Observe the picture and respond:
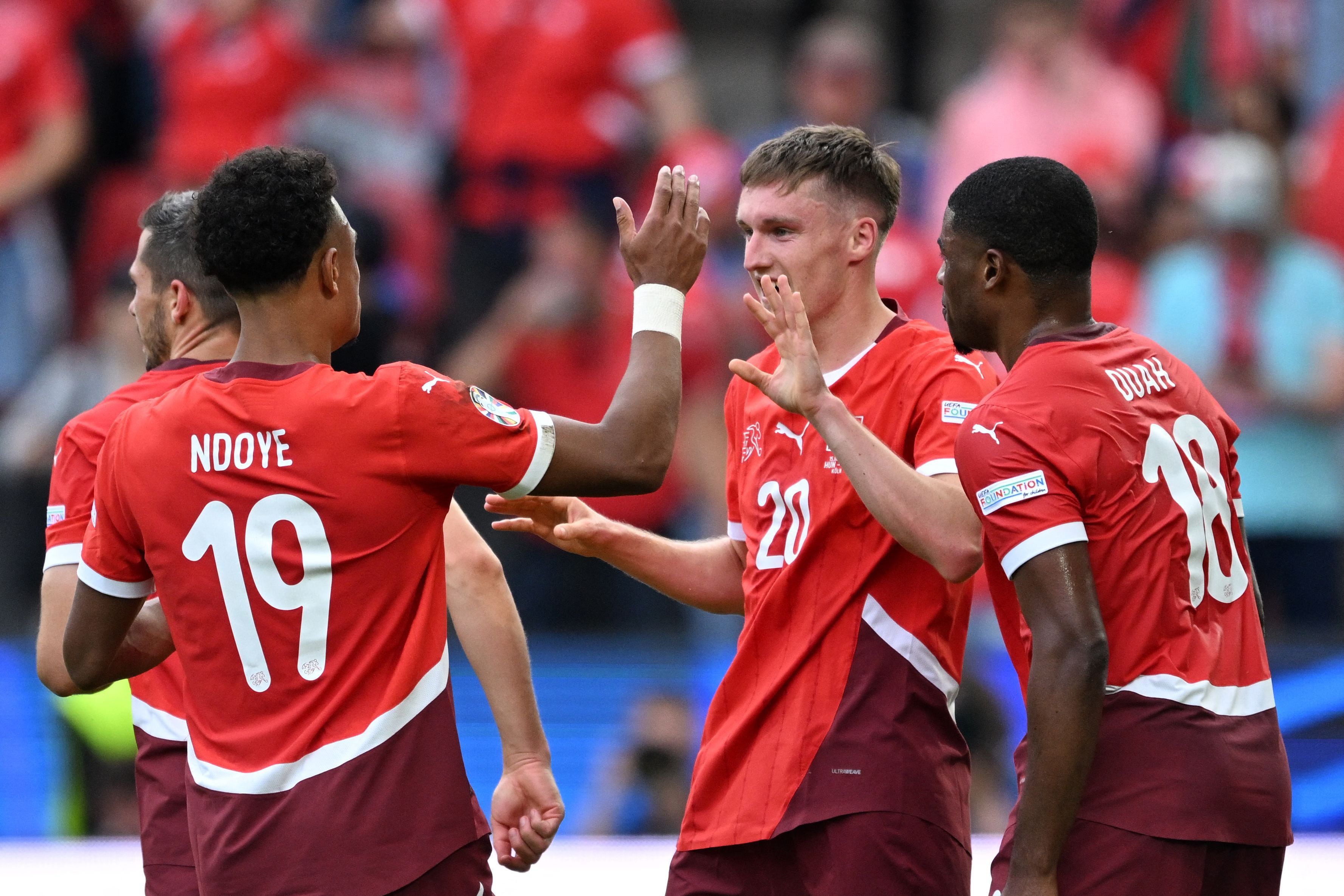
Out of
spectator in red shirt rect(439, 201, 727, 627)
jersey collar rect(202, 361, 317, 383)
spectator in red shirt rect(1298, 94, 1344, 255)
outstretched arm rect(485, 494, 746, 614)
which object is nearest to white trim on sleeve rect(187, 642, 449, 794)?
jersey collar rect(202, 361, 317, 383)

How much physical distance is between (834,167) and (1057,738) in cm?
157

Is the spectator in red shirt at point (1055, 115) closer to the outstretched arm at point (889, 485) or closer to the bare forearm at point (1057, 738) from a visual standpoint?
the outstretched arm at point (889, 485)

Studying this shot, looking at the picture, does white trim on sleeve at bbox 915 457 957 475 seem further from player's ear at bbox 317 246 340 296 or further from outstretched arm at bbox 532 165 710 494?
player's ear at bbox 317 246 340 296

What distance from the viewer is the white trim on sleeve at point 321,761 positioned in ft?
9.34

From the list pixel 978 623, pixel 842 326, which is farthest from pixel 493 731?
pixel 842 326

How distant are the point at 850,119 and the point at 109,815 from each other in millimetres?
5280

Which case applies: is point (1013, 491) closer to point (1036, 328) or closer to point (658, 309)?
point (1036, 328)

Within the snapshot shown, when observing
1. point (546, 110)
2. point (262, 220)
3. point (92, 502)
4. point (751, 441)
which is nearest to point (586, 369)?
point (546, 110)

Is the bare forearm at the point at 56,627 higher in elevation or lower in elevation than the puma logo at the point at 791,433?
lower

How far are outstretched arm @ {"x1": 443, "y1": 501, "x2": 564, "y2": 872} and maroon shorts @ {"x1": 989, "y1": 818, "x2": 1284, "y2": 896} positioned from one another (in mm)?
1051

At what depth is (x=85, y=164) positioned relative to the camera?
9.51 metres

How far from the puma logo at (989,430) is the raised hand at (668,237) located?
0.65 meters

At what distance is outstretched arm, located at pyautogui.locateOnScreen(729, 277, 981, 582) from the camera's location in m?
3.18

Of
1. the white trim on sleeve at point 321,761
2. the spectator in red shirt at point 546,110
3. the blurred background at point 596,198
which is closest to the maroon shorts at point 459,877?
the white trim on sleeve at point 321,761
